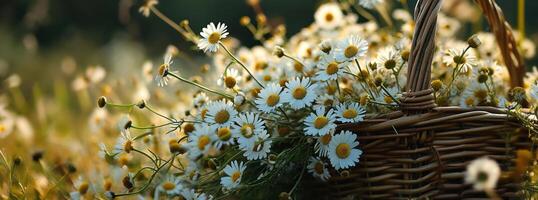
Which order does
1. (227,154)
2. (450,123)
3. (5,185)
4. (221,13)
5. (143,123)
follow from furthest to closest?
(221,13) → (143,123) → (5,185) → (227,154) → (450,123)

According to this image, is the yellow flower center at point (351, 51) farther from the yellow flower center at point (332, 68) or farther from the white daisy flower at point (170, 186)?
the white daisy flower at point (170, 186)

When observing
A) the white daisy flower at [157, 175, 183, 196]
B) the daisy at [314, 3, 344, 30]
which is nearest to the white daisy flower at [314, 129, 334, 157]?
the white daisy flower at [157, 175, 183, 196]

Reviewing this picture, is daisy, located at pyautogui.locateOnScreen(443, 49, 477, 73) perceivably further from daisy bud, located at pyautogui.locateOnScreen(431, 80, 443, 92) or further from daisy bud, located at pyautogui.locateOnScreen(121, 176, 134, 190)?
daisy bud, located at pyautogui.locateOnScreen(121, 176, 134, 190)

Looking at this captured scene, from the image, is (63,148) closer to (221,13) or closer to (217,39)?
(217,39)

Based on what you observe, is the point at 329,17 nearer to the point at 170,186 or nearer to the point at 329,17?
the point at 329,17

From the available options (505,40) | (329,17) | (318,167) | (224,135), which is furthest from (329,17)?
(224,135)

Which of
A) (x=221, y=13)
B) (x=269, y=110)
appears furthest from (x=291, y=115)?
(x=221, y=13)

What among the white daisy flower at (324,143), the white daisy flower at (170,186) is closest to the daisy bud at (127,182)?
the white daisy flower at (170,186)
